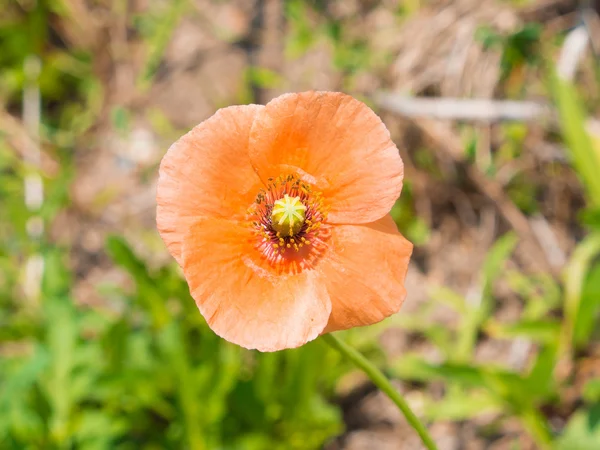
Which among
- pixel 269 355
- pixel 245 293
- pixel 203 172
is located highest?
pixel 203 172

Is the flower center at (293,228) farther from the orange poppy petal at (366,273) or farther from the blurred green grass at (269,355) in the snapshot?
the blurred green grass at (269,355)

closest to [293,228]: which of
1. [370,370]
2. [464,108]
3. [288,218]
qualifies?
[288,218]

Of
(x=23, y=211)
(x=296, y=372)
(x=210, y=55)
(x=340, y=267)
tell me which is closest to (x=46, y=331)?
(x=23, y=211)

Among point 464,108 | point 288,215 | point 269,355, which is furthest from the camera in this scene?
point 464,108

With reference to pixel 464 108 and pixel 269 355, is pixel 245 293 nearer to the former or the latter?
pixel 269 355

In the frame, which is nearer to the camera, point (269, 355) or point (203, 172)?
point (203, 172)

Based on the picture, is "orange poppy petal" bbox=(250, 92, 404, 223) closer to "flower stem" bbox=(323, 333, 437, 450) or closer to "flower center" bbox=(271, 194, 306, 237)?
"flower center" bbox=(271, 194, 306, 237)

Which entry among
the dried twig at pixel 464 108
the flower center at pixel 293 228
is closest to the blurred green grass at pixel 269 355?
the dried twig at pixel 464 108
